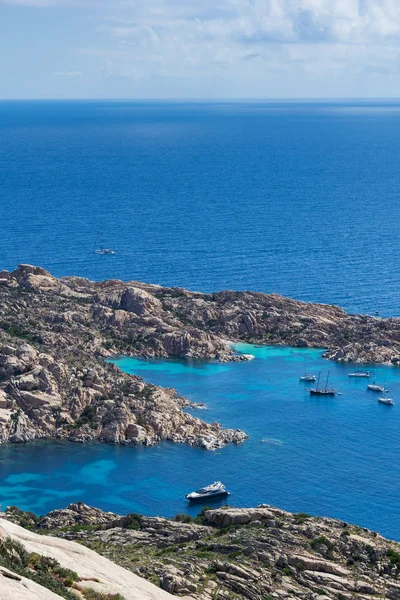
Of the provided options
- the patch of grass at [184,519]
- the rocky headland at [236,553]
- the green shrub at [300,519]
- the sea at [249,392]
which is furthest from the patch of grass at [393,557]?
the sea at [249,392]

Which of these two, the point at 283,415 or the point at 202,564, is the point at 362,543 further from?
the point at 283,415

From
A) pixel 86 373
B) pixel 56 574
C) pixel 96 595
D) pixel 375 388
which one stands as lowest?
pixel 96 595

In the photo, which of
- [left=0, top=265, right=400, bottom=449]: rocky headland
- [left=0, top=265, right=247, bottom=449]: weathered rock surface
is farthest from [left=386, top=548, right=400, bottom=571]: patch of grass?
[left=0, top=265, right=400, bottom=449]: rocky headland

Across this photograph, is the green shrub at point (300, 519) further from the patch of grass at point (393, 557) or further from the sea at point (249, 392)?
the sea at point (249, 392)

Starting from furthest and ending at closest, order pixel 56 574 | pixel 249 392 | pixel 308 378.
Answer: pixel 308 378 < pixel 249 392 < pixel 56 574

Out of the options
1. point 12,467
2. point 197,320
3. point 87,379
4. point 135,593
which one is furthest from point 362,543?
point 197,320

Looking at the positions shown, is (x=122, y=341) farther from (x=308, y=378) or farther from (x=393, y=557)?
(x=393, y=557)

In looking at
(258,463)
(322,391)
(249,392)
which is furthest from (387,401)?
(258,463)
